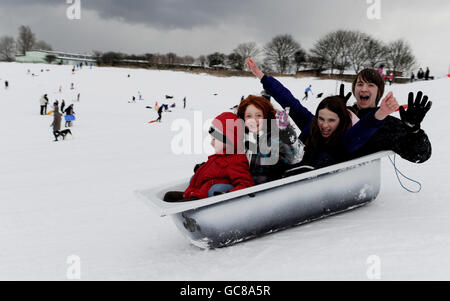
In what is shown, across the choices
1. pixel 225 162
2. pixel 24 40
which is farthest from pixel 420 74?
pixel 24 40

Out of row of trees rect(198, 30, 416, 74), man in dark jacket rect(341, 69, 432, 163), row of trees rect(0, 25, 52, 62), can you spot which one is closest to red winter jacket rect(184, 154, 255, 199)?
man in dark jacket rect(341, 69, 432, 163)

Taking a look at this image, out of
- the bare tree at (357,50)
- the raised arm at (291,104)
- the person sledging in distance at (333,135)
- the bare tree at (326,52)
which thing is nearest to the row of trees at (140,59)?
the bare tree at (326,52)

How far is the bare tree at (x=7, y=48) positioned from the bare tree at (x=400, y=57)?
65.0 m

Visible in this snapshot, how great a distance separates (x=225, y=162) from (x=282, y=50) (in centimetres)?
5103

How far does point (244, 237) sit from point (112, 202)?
2.77 metres

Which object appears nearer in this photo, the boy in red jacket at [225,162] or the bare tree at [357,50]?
the boy in red jacket at [225,162]

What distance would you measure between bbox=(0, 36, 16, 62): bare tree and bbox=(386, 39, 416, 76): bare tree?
213 feet

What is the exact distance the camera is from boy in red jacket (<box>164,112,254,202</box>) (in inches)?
110

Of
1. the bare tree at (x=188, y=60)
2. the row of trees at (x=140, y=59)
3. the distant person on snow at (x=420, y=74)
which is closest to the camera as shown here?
the distant person on snow at (x=420, y=74)

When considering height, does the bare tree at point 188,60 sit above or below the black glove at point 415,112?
above

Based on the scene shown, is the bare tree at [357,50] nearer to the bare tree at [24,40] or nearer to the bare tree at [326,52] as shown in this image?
the bare tree at [326,52]

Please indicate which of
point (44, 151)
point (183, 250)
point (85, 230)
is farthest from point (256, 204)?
point (44, 151)

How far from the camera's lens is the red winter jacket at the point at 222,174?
277 cm

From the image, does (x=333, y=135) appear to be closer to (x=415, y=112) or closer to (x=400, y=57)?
(x=415, y=112)
